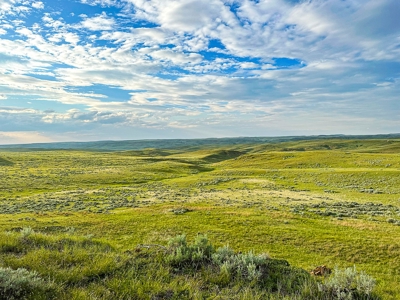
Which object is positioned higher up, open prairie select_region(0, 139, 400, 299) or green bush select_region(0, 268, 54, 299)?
green bush select_region(0, 268, 54, 299)

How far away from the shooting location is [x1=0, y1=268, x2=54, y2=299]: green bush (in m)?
4.80

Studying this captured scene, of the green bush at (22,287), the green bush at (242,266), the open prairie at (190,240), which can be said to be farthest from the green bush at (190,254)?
the green bush at (22,287)

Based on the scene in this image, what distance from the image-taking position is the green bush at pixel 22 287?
480 centimetres

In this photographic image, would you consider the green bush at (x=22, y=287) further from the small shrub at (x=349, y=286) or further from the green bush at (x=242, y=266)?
the small shrub at (x=349, y=286)

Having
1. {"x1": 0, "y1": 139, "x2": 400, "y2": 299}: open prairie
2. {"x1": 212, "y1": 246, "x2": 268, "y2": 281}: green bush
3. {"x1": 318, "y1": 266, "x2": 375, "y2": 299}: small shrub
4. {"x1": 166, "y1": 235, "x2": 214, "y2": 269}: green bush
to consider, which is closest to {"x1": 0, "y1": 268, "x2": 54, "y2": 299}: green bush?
{"x1": 0, "y1": 139, "x2": 400, "y2": 299}: open prairie

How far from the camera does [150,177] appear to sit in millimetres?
76000

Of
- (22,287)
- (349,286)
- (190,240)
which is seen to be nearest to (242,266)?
(349,286)

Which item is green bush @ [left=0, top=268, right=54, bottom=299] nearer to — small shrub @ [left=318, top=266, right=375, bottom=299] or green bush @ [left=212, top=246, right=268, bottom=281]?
green bush @ [left=212, top=246, right=268, bottom=281]

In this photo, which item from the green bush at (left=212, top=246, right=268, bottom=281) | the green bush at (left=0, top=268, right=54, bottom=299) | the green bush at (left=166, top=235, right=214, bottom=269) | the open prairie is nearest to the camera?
the green bush at (left=0, top=268, right=54, bottom=299)

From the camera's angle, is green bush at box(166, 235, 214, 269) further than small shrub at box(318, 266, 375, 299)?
Yes

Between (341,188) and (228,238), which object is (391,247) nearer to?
(228,238)

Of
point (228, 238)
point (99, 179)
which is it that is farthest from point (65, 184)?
point (228, 238)

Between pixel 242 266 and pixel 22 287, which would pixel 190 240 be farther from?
pixel 22 287

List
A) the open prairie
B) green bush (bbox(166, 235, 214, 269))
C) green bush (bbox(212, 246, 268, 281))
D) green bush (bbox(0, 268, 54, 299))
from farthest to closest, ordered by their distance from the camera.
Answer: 1. green bush (bbox(166, 235, 214, 269))
2. green bush (bbox(212, 246, 268, 281))
3. the open prairie
4. green bush (bbox(0, 268, 54, 299))
